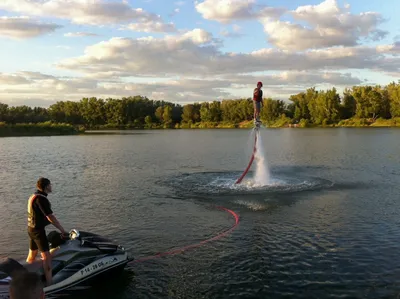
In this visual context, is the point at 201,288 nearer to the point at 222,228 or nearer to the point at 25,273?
the point at 222,228

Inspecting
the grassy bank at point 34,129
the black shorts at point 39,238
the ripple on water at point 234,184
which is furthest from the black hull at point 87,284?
the grassy bank at point 34,129

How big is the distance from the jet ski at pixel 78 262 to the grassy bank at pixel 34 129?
126 metres

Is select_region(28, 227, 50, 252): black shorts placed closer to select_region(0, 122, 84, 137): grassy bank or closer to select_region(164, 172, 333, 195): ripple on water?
select_region(164, 172, 333, 195): ripple on water

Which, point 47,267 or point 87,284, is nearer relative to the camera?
point 47,267

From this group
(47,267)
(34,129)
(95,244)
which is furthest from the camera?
(34,129)

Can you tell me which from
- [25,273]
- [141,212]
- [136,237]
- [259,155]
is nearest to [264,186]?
[259,155]

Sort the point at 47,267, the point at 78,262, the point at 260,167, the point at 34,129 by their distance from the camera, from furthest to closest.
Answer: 1. the point at 34,129
2. the point at 260,167
3. the point at 78,262
4. the point at 47,267

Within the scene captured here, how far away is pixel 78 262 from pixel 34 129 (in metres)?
132

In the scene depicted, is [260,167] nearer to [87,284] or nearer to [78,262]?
[87,284]

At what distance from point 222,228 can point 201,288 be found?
6.43 meters

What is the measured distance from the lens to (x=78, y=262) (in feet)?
37.8

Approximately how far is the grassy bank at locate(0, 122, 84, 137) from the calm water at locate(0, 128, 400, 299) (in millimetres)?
99779

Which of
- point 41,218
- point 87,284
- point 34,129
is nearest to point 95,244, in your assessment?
point 87,284

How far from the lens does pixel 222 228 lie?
1817 centimetres
